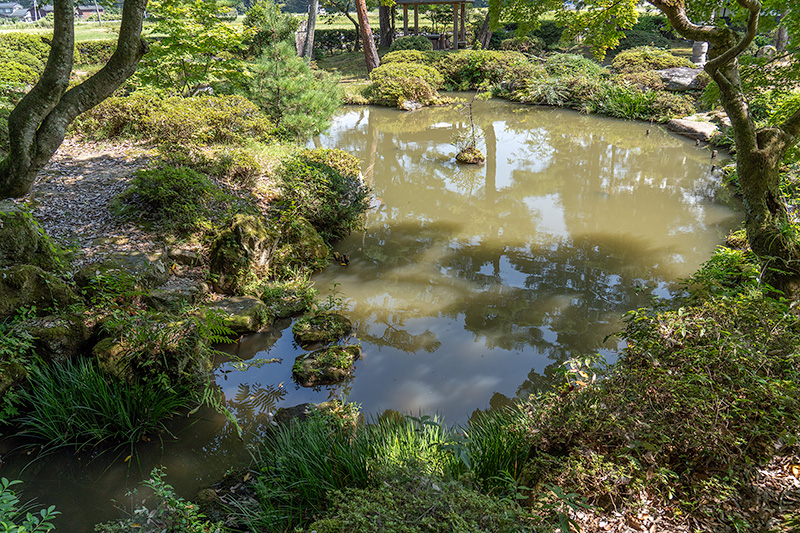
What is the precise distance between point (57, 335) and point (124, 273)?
921 mm

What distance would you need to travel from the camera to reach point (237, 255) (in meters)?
5.70

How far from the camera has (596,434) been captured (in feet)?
9.43

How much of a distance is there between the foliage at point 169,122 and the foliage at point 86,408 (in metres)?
5.39

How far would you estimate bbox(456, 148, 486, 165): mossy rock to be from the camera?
36.0 feet

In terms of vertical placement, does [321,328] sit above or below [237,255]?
below

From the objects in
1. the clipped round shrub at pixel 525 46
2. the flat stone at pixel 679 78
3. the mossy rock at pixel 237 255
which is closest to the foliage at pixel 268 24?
the mossy rock at pixel 237 255

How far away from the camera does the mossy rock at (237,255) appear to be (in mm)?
5688

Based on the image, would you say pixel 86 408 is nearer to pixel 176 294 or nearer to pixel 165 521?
pixel 165 521

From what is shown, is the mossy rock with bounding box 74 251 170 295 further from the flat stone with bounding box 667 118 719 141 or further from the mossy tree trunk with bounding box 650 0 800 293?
the flat stone with bounding box 667 118 719 141

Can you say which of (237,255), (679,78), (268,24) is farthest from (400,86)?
(237,255)

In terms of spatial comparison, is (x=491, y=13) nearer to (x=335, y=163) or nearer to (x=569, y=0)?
(x=569, y=0)

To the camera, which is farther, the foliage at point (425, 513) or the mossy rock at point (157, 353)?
the mossy rock at point (157, 353)

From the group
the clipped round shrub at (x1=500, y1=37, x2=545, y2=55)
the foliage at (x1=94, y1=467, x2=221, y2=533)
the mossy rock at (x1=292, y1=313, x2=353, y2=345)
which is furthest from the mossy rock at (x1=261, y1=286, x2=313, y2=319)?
the clipped round shrub at (x1=500, y1=37, x2=545, y2=55)

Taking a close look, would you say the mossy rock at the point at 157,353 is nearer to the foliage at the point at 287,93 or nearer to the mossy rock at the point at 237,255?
the mossy rock at the point at 237,255
